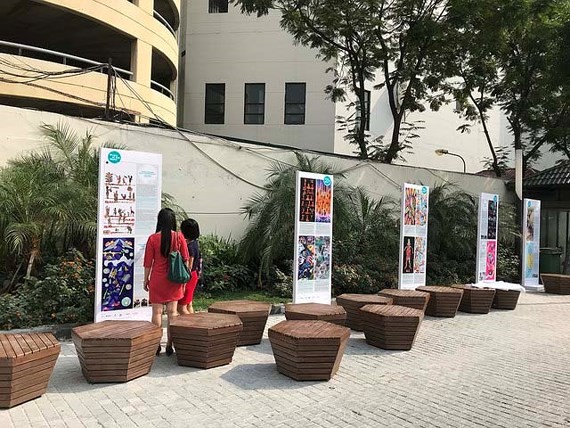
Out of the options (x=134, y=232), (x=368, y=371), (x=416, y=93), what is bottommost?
(x=368, y=371)

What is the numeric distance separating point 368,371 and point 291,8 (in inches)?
504

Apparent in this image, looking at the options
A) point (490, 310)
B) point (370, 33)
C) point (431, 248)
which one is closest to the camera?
point (490, 310)

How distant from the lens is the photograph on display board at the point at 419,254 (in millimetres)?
11117

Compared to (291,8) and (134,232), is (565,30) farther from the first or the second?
(134,232)

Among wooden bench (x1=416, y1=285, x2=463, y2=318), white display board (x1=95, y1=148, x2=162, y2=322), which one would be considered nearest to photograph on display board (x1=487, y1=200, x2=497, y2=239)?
wooden bench (x1=416, y1=285, x2=463, y2=318)

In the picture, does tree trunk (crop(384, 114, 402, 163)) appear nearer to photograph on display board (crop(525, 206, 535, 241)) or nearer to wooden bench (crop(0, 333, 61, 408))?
photograph on display board (crop(525, 206, 535, 241))

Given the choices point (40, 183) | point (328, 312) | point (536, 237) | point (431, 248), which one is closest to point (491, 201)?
point (431, 248)

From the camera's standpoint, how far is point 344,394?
5297 millimetres

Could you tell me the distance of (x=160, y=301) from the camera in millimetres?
6152

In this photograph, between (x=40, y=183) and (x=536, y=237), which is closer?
(x=40, y=183)

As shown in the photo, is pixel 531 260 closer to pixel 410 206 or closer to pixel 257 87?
pixel 410 206

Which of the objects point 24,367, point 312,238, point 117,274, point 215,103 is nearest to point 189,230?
point 117,274

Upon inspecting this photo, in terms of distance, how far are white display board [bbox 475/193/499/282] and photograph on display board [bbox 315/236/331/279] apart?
15.1 feet

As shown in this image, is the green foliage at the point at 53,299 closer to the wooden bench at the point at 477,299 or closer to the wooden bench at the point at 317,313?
the wooden bench at the point at 317,313
